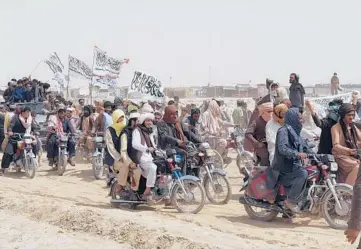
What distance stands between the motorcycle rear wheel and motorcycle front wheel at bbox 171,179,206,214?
0.68 meters

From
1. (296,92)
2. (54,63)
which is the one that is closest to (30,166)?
(296,92)

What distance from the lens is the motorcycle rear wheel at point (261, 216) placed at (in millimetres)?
8914

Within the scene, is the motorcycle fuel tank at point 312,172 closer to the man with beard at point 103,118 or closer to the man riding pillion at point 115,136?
the man riding pillion at point 115,136

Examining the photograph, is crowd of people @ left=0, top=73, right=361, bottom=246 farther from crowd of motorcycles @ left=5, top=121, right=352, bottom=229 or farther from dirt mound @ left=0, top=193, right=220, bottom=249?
dirt mound @ left=0, top=193, right=220, bottom=249

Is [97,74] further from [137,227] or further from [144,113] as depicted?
[137,227]

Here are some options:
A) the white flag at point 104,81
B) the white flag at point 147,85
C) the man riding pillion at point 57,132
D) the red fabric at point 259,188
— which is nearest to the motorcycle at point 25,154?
the man riding pillion at point 57,132

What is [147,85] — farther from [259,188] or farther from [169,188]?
[259,188]

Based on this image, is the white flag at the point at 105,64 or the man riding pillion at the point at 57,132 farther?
the white flag at the point at 105,64

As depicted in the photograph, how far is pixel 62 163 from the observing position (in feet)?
47.9

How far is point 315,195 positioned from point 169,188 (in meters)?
2.33

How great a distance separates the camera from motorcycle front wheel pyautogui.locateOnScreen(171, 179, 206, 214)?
938cm

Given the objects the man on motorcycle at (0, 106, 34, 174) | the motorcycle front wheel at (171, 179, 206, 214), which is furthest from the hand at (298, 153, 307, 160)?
the man on motorcycle at (0, 106, 34, 174)

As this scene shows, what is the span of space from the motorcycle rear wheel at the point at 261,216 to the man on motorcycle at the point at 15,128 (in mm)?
7073

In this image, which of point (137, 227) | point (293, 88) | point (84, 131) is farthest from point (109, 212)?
point (84, 131)
